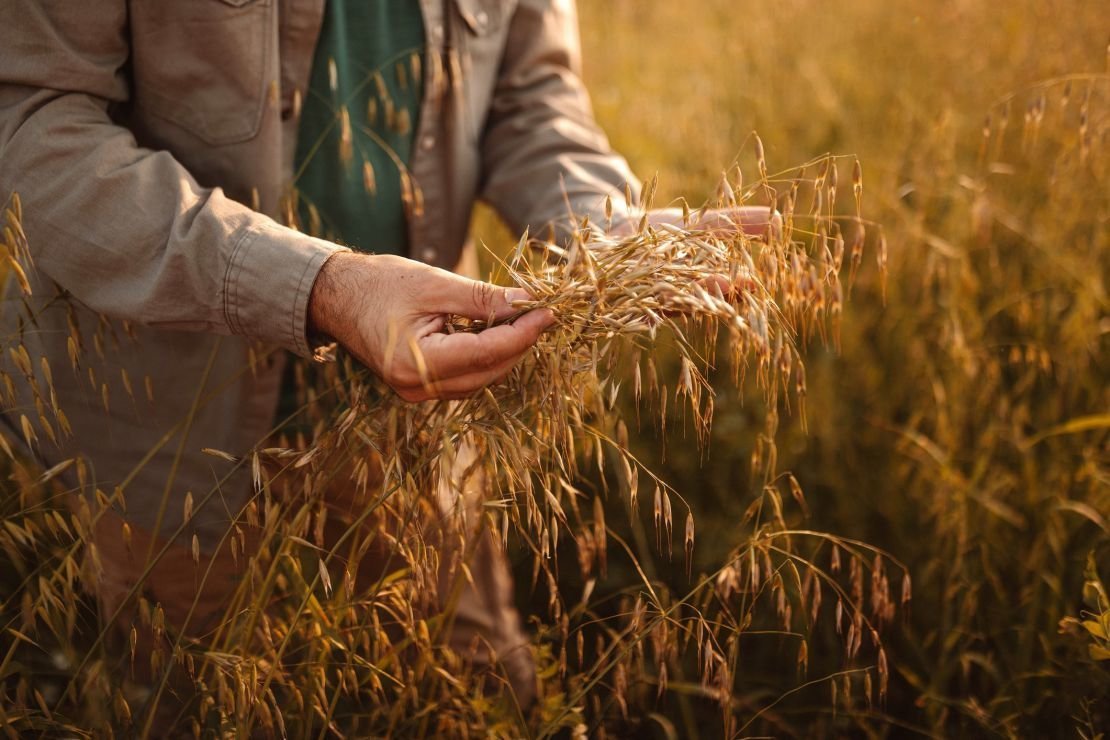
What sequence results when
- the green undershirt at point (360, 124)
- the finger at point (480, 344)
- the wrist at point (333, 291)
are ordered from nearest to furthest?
1. the finger at point (480, 344)
2. the wrist at point (333, 291)
3. the green undershirt at point (360, 124)

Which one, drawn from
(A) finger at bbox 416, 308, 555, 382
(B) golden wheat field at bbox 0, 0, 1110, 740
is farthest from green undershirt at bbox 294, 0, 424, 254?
(A) finger at bbox 416, 308, 555, 382

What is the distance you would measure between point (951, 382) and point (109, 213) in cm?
187

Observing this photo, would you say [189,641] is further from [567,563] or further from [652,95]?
[652,95]

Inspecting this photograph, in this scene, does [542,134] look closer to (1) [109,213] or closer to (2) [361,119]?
(2) [361,119]

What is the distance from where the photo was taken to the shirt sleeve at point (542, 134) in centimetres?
183

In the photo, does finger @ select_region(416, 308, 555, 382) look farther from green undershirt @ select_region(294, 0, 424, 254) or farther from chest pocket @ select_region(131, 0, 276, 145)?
chest pocket @ select_region(131, 0, 276, 145)

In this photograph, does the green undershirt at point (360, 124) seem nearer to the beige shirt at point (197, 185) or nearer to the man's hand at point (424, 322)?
the beige shirt at point (197, 185)

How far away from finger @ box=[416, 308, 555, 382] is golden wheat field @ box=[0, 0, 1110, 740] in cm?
3

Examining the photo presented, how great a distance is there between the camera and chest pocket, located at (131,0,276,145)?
57.2 inches

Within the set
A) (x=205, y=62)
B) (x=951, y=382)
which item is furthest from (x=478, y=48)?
(x=951, y=382)

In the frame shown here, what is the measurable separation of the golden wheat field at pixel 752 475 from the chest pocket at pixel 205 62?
1.29ft

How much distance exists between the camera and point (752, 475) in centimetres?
174

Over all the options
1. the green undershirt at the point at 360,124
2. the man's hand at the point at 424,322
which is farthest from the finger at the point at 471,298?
the green undershirt at the point at 360,124

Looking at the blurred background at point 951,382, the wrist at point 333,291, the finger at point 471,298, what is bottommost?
the blurred background at point 951,382
